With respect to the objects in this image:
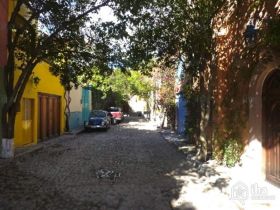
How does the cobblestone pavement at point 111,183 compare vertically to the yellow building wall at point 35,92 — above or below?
below

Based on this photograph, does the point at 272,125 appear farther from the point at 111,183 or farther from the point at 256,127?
the point at 111,183

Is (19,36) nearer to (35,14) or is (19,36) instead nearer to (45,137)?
(35,14)

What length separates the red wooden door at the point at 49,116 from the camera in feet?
79.4

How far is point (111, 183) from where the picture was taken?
11.4 metres

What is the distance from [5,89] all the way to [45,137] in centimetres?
920

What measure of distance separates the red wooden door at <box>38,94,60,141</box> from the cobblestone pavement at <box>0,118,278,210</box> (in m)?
6.52

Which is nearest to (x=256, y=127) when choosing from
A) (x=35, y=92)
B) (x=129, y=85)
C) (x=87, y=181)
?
(x=87, y=181)

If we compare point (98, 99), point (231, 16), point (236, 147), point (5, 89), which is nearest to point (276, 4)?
point (231, 16)

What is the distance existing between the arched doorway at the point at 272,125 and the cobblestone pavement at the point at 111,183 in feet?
3.80

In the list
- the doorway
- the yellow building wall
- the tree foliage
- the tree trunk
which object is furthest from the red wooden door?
the tree foliage

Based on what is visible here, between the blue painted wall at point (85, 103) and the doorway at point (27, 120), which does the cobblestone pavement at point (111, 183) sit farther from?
the blue painted wall at point (85, 103)

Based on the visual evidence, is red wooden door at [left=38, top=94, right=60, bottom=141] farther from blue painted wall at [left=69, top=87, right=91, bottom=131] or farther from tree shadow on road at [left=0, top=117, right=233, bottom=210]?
tree shadow on road at [left=0, top=117, right=233, bottom=210]

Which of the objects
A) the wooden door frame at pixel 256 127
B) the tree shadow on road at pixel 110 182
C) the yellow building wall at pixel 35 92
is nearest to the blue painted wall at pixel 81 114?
the yellow building wall at pixel 35 92

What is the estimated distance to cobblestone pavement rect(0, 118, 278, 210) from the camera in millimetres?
9188
